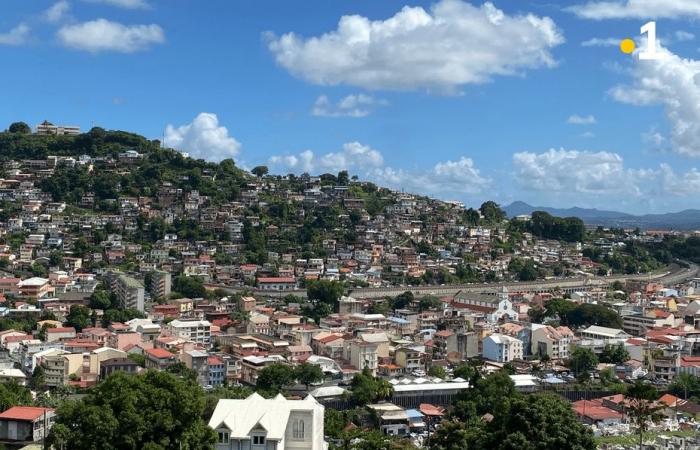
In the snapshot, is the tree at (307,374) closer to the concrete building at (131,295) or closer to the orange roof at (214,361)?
the orange roof at (214,361)

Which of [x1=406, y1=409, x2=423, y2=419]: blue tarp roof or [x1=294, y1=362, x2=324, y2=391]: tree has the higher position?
[x1=294, y1=362, x2=324, y2=391]: tree

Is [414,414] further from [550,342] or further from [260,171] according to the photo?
[260,171]

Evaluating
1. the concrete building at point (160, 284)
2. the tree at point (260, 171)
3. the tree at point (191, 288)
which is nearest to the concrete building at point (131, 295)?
the concrete building at point (160, 284)

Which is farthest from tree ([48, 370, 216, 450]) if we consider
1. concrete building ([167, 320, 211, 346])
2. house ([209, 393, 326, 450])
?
concrete building ([167, 320, 211, 346])

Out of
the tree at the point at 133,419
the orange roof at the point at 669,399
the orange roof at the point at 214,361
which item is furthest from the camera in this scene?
the orange roof at the point at 214,361

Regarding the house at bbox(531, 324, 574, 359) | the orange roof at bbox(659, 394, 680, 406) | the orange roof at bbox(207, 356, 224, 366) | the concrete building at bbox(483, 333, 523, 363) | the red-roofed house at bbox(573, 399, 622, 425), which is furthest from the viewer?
the house at bbox(531, 324, 574, 359)

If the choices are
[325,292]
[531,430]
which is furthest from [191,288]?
[531,430]

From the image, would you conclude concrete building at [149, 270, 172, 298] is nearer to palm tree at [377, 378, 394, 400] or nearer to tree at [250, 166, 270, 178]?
palm tree at [377, 378, 394, 400]
